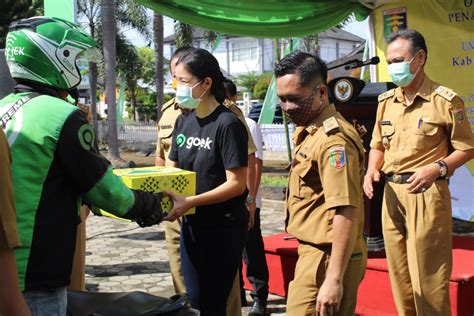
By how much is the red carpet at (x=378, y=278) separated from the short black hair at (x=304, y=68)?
203 cm

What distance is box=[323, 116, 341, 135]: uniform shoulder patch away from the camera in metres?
2.36

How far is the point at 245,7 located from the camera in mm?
6238

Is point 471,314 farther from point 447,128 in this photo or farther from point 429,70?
point 429,70

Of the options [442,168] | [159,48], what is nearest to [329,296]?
[442,168]

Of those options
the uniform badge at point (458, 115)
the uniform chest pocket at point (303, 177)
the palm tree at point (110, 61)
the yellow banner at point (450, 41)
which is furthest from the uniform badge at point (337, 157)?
the palm tree at point (110, 61)

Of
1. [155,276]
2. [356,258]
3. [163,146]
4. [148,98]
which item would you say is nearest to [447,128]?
[356,258]

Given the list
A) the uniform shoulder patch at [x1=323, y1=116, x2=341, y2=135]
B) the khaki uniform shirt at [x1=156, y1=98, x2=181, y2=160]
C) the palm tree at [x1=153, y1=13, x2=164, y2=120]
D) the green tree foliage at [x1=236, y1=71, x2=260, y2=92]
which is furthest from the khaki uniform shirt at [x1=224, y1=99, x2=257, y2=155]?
the green tree foliage at [x1=236, y1=71, x2=260, y2=92]

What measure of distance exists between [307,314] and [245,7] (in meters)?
4.48

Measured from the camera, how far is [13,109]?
1.84 m

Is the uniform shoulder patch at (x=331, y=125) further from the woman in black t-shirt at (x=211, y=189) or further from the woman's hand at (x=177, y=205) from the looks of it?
the woman's hand at (x=177, y=205)

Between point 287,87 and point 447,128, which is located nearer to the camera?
point 287,87

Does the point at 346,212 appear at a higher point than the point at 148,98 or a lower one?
lower

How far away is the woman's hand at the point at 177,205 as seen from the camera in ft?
8.71

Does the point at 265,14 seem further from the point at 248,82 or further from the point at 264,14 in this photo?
the point at 248,82
